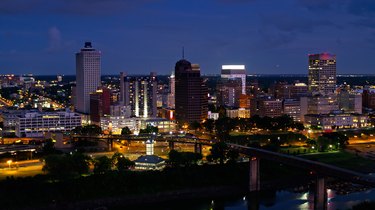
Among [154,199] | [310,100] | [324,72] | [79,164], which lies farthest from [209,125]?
[324,72]

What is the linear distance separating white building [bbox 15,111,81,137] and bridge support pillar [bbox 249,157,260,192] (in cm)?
2873

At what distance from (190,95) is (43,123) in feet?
54.2

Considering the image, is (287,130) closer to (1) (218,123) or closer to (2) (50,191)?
(1) (218,123)

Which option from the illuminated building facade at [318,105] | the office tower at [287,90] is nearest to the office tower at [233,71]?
the office tower at [287,90]

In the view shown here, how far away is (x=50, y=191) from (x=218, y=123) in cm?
2884

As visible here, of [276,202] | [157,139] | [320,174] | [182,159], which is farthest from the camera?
[157,139]

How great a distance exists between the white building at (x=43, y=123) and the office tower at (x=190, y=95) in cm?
1184

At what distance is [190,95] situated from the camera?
203ft

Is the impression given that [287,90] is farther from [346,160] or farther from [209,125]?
[346,160]

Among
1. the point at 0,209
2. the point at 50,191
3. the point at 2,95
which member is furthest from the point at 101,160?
the point at 2,95

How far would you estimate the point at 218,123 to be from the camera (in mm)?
55344

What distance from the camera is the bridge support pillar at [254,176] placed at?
105ft

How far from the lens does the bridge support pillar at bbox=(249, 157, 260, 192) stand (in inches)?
1264

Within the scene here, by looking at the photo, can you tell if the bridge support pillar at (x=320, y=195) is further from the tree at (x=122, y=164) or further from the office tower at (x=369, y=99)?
the office tower at (x=369, y=99)
